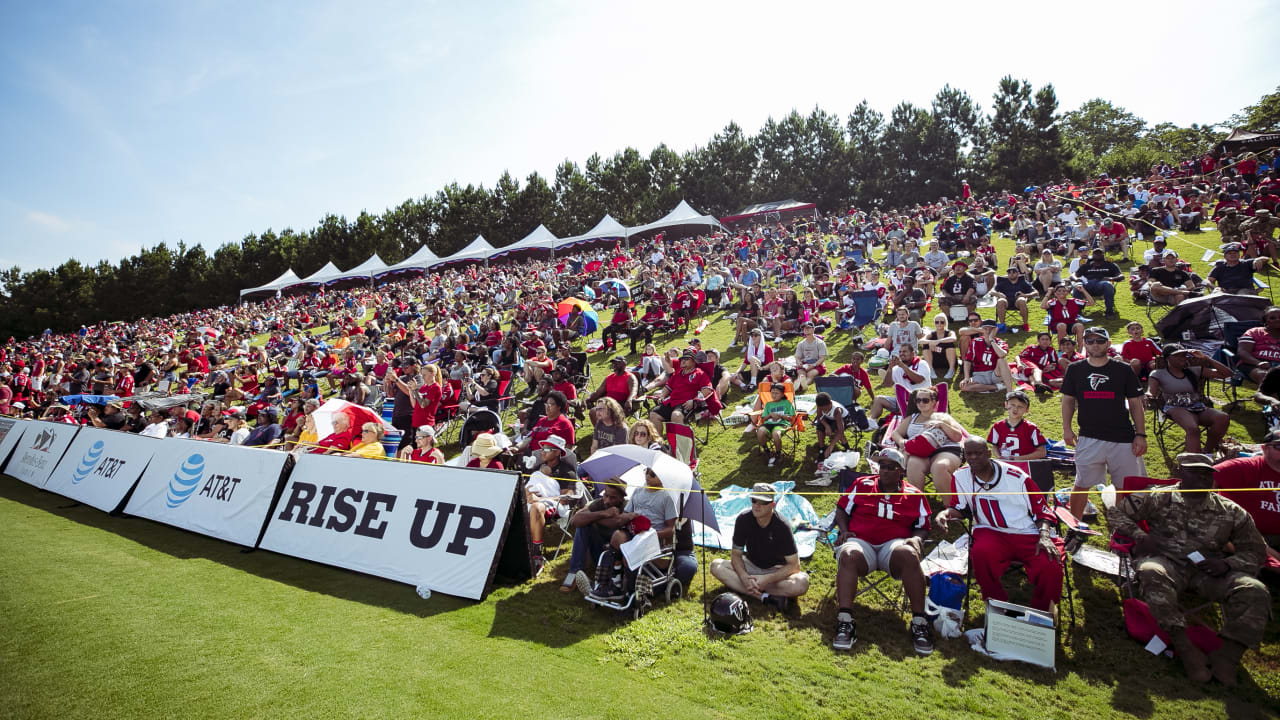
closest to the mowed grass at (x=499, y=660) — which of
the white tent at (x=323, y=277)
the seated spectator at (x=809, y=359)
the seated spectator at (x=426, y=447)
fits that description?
the seated spectator at (x=426, y=447)

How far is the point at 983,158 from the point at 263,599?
65930 mm

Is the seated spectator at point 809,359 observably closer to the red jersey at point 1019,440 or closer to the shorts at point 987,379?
the shorts at point 987,379

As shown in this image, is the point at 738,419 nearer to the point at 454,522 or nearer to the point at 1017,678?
the point at 454,522

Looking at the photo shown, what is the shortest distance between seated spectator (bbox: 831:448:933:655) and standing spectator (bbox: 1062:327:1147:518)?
1.86 m

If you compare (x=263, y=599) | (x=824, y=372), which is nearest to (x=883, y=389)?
(x=824, y=372)

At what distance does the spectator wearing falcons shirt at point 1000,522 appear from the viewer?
16.0 ft

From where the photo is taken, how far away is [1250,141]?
2495cm

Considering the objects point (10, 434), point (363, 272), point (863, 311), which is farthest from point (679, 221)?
point (10, 434)

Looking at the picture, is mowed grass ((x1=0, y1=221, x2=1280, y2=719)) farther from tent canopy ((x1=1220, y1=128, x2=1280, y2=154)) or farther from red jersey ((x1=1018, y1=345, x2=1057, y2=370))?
tent canopy ((x1=1220, y1=128, x2=1280, y2=154))

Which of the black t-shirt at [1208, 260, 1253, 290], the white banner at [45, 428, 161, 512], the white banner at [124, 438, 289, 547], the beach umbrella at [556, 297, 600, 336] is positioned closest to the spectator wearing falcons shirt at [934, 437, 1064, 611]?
the white banner at [124, 438, 289, 547]

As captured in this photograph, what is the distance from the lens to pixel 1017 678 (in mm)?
4289

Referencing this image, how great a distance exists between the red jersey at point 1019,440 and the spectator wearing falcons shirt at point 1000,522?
837 millimetres

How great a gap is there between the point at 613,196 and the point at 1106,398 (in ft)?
232

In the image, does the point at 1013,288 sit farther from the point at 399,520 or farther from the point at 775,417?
the point at 399,520
